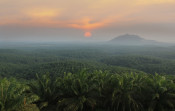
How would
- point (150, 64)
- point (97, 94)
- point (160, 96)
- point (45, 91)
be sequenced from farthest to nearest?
point (150, 64) < point (45, 91) < point (97, 94) < point (160, 96)

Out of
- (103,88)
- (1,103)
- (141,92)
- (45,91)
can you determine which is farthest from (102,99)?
(1,103)

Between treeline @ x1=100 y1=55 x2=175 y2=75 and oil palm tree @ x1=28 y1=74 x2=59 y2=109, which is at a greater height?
oil palm tree @ x1=28 y1=74 x2=59 y2=109

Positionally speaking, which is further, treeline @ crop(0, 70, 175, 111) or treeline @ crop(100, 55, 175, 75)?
treeline @ crop(100, 55, 175, 75)

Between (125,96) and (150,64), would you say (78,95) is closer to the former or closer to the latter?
(125,96)

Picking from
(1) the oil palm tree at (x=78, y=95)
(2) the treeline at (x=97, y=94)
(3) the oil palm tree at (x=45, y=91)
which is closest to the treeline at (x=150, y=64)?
(2) the treeline at (x=97, y=94)

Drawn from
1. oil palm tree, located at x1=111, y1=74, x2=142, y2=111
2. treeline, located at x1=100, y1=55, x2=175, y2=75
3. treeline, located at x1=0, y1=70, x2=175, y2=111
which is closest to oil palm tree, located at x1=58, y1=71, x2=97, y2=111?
treeline, located at x1=0, y1=70, x2=175, y2=111

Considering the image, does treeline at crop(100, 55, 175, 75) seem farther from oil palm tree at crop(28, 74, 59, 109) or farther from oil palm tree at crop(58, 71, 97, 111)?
oil palm tree at crop(28, 74, 59, 109)

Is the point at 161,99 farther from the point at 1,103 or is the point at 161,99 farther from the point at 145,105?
the point at 1,103

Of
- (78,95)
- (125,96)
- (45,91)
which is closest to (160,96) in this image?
(125,96)

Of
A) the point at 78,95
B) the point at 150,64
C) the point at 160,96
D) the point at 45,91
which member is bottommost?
the point at 150,64
